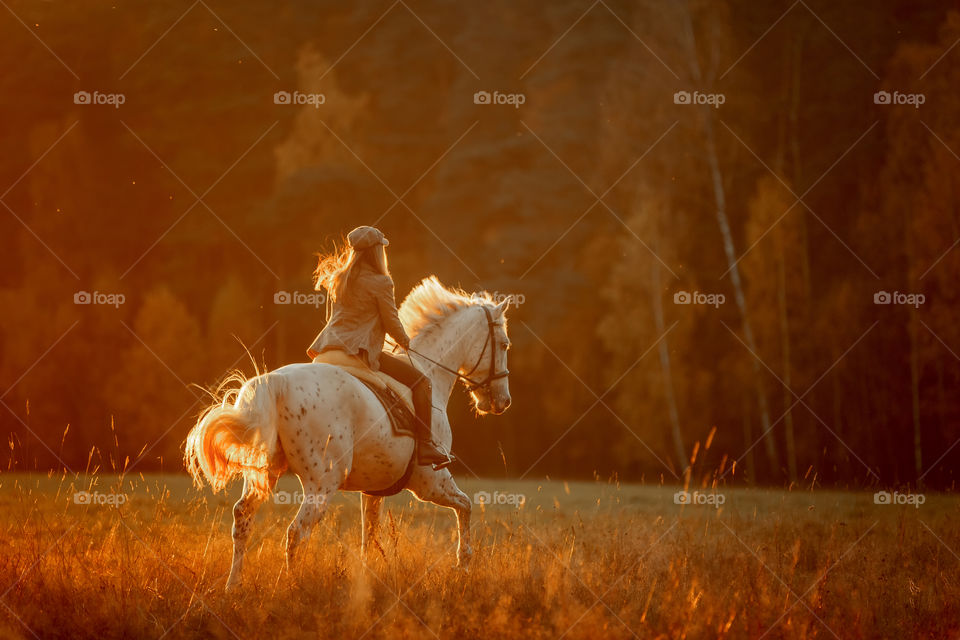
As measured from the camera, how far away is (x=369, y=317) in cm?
823

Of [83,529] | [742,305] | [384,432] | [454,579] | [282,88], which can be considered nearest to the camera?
[454,579]

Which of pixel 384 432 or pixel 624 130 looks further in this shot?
pixel 624 130

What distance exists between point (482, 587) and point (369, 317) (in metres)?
2.46

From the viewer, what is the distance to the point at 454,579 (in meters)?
7.32

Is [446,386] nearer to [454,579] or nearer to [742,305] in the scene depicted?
[454,579]

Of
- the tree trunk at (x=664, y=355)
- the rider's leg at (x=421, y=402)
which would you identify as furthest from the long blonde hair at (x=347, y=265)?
the tree trunk at (x=664, y=355)

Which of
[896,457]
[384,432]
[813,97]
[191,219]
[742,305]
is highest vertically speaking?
[813,97]

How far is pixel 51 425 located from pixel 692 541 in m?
20.5

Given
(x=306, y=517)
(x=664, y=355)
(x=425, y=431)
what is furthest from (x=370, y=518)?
(x=664, y=355)

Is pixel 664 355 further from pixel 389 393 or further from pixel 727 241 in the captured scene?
pixel 389 393

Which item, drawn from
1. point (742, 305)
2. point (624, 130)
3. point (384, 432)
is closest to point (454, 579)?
point (384, 432)

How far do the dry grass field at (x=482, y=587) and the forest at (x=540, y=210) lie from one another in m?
11.1

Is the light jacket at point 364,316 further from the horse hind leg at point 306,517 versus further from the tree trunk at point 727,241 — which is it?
the tree trunk at point 727,241

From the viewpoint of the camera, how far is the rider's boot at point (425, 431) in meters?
8.27
